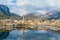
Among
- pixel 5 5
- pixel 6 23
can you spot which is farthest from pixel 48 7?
pixel 6 23

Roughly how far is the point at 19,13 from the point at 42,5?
5955 millimetres

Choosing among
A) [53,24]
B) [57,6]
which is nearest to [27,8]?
[57,6]

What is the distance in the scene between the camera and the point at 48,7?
43094mm

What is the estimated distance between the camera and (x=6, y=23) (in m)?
32.2

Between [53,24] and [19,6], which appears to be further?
[19,6]

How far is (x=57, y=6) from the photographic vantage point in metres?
42.4

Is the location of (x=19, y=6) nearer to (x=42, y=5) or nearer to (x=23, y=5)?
(x=23, y=5)

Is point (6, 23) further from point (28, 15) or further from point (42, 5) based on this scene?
point (42, 5)

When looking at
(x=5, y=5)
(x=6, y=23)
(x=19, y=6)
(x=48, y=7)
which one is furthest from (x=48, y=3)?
(x=6, y=23)

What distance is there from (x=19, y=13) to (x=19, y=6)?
181cm

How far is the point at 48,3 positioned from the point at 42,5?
1551 mm

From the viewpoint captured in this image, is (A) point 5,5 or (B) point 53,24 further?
(A) point 5,5

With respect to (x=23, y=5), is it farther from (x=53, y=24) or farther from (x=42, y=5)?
(x=53, y=24)

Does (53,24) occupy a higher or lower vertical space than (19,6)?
lower
